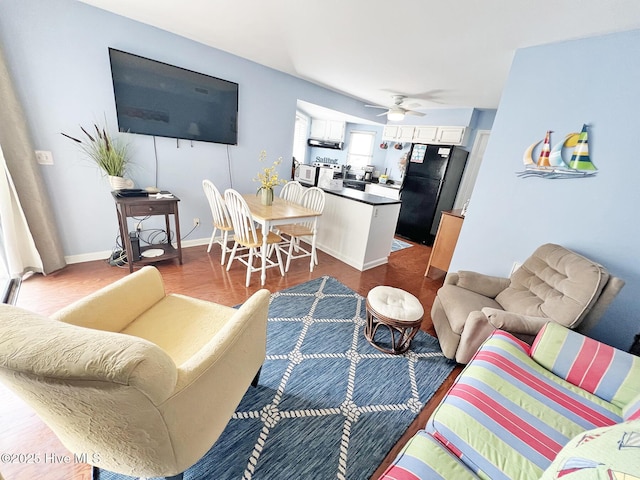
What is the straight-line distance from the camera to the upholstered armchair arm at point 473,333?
5.20ft

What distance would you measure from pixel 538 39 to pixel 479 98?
1816 mm

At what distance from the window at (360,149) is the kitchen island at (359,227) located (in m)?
2.95

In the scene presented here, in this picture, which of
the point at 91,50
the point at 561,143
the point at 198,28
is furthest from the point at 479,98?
the point at 91,50

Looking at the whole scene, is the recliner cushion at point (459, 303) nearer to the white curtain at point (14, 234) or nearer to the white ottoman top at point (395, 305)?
the white ottoman top at point (395, 305)

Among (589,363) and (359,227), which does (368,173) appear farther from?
(589,363)

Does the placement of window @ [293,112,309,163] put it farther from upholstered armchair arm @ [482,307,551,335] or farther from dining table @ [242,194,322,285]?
upholstered armchair arm @ [482,307,551,335]

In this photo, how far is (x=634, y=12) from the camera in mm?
1468

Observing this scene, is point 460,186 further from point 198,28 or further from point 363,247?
point 198,28

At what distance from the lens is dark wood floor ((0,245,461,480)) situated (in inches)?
43.8

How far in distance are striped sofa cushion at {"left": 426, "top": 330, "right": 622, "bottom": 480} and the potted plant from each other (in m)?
3.07

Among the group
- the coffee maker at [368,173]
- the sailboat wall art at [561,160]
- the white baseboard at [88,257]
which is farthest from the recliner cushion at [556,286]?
the coffee maker at [368,173]

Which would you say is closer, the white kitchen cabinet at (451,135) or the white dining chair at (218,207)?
the white dining chair at (218,207)

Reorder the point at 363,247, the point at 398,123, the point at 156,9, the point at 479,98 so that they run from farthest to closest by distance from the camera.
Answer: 1. the point at 398,123
2. the point at 479,98
3. the point at 363,247
4. the point at 156,9

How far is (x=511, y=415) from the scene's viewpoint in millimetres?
1034
